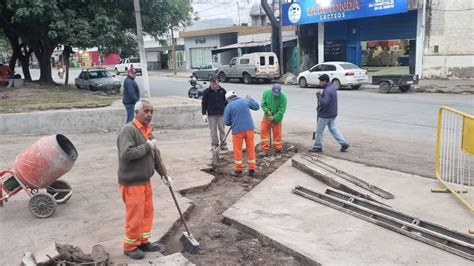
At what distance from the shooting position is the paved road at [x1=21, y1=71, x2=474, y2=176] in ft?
30.1

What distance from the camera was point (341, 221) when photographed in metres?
5.83

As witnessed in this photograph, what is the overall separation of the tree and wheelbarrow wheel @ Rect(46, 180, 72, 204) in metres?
11.9

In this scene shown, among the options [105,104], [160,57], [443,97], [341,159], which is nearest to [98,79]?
[105,104]

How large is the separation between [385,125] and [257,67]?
57.7ft

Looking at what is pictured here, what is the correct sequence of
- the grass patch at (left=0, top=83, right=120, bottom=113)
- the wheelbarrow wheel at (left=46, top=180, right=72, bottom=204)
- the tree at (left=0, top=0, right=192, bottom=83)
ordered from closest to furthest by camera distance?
the wheelbarrow wheel at (left=46, top=180, right=72, bottom=204) → the grass patch at (left=0, top=83, right=120, bottom=113) → the tree at (left=0, top=0, right=192, bottom=83)

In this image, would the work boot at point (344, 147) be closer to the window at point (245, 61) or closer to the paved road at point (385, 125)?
the paved road at point (385, 125)

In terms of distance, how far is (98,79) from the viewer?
86.1 ft

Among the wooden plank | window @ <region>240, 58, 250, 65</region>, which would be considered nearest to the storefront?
window @ <region>240, 58, 250, 65</region>

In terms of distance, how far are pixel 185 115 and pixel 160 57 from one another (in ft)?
148

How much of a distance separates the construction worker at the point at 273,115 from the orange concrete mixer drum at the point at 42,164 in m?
4.44

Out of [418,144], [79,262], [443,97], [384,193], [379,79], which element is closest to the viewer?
[79,262]

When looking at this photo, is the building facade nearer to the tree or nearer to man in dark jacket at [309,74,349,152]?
the tree

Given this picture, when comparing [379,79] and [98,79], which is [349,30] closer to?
[379,79]

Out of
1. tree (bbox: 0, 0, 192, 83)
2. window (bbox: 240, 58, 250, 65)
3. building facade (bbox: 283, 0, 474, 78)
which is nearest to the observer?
tree (bbox: 0, 0, 192, 83)
